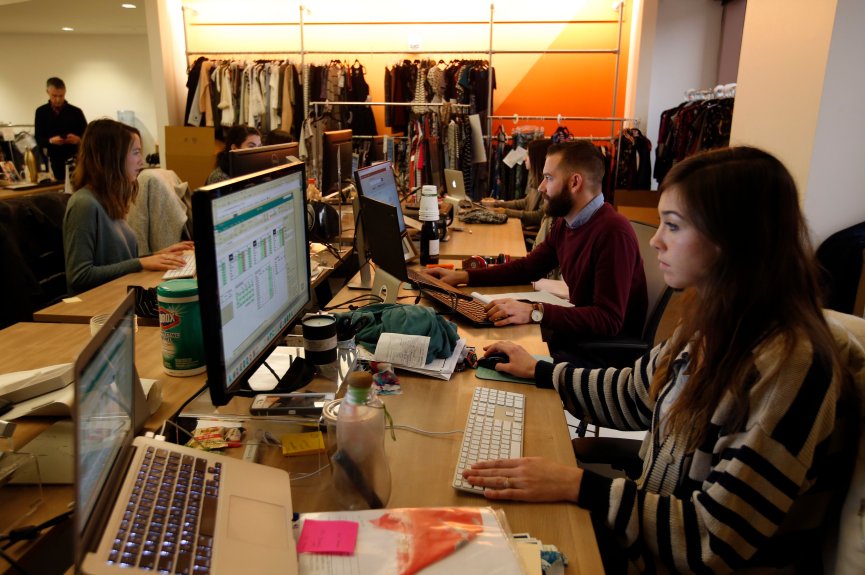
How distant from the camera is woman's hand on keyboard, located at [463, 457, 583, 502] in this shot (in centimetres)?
105

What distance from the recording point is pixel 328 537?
87 cm

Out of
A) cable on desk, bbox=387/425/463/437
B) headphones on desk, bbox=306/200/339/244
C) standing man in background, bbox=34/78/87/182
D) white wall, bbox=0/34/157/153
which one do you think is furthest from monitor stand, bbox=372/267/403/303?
white wall, bbox=0/34/157/153

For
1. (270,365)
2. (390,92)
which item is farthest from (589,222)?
(390,92)

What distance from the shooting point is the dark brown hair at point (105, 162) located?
8.44 ft

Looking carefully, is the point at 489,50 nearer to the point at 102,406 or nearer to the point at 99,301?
the point at 99,301

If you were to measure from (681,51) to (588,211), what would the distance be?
4.74 m

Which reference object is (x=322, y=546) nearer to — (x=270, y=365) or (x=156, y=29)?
(x=270, y=365)

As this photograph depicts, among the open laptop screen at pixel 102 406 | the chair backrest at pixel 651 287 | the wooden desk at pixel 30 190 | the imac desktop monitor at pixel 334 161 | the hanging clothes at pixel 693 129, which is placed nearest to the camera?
the open laptop screen at pixel 102 406

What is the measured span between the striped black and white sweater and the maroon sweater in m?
1.02

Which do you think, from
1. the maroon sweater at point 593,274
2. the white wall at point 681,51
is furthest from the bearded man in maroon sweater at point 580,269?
the white wall at point 681,51

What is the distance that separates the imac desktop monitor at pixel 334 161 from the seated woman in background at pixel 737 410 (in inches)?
96.7

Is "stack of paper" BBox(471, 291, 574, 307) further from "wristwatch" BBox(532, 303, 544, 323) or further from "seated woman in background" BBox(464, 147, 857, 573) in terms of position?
"seated woman in background" BBox(464, 147, 857, 573)

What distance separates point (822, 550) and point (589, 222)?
1546 mm

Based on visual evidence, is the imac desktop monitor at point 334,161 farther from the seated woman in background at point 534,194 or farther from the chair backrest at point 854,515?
the chair backrest at point 854,515
